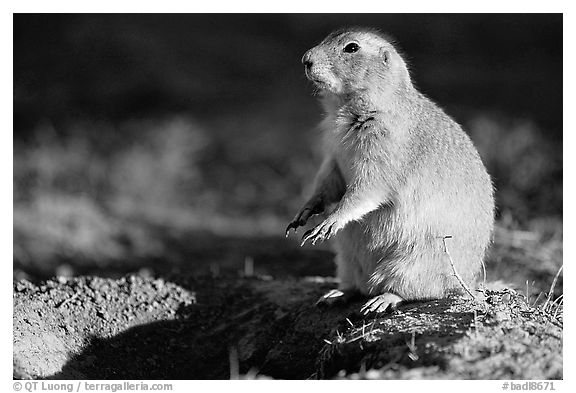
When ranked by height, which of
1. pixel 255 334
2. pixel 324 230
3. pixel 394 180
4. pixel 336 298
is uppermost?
pixel 394 180

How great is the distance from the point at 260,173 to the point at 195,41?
5.32 metres

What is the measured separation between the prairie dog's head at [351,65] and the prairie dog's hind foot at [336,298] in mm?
1431

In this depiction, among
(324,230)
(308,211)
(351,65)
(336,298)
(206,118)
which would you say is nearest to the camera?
(324,230)

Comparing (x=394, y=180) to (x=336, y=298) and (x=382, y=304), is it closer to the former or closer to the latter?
(x=382, y=304)

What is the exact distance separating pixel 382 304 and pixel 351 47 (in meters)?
1.75

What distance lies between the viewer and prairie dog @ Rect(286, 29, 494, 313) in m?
4.92

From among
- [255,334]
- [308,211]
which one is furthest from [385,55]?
[255,334]

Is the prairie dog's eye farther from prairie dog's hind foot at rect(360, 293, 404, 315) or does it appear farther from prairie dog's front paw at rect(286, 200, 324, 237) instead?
prairie dog's hind foot at rect(360, 293, 404, 315)

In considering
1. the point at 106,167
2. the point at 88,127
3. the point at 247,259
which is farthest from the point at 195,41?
the point at 247,259

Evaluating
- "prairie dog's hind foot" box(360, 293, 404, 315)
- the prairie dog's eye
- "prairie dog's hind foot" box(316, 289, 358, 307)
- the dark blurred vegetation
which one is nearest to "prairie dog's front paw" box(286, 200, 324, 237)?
"prairie dog's hind foot" box(316, 289, 358, 307)

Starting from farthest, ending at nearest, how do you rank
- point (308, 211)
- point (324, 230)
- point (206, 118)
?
1. point (206, 118)
2. point (308, 211)
3. point (324, 230)

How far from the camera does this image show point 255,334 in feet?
17.8

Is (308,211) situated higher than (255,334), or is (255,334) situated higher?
(308,211)

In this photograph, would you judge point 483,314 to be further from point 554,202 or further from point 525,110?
point 525,110
